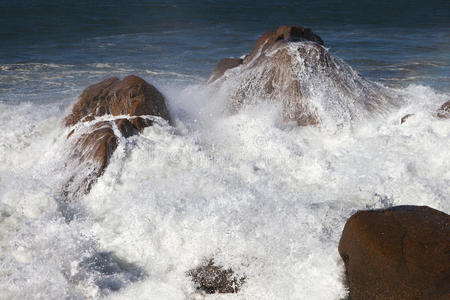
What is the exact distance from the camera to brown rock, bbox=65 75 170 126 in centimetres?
530

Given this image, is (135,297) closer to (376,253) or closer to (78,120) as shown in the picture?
(376,253)

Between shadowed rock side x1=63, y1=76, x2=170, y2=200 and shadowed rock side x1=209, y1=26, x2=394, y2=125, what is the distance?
154 cm

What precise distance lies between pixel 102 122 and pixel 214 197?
188cm

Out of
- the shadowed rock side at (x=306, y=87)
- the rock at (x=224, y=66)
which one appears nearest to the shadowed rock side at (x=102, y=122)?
the shadowed rock side at (x=306, y=87)

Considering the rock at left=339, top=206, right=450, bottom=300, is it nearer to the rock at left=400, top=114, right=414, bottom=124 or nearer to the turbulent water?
the turbulent water

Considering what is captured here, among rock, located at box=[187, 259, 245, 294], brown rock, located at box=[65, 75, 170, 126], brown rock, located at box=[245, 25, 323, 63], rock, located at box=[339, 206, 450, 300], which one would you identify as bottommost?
rock, located at box=[187, 259, 245, 294]

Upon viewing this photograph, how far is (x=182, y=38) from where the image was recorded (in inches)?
639

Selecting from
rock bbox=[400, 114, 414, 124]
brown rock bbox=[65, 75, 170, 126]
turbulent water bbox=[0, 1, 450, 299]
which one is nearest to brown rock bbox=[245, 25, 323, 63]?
turbulent water bbox=[0, 1, 450, 299]

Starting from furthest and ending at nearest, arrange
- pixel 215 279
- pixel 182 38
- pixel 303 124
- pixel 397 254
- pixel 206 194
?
pixel 182 38 → pixel 303 124 → pixel 206 194 → pixel 215 279 → pixel 397 254

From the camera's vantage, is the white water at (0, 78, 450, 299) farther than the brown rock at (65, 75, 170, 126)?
No

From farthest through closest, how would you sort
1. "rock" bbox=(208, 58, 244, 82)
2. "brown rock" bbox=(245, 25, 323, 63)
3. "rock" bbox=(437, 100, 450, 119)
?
"rock" bbox=(208, 58, 244, 82), "brown rock" bbox=(245, 25, 323, 63), "rock" bbox=(437, 100, 450, 119)

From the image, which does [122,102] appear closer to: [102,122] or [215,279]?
[102,122]

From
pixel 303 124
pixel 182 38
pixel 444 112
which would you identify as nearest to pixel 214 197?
pixel 303 124

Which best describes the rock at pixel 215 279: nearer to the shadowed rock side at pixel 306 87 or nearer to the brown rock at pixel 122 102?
the brown rock at pixel 122 102
